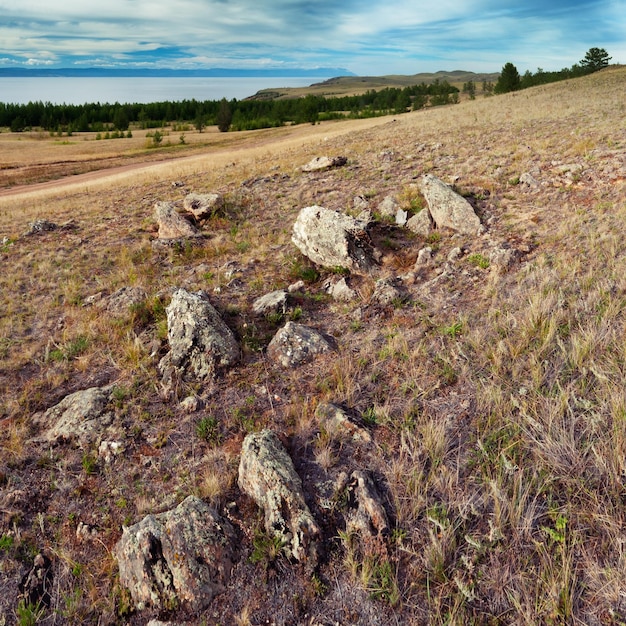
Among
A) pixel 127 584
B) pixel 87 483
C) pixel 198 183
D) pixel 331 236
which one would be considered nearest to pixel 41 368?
pixel 87 483

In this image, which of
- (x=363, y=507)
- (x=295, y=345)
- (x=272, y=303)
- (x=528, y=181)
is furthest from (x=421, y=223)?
(x=363, y=507)

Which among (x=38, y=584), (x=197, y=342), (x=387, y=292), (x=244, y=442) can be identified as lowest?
(x=38, y=584)

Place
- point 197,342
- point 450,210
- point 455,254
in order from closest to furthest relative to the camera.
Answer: point 197,342, point 455,254, point 450,210

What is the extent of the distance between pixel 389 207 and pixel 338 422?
25.2ft

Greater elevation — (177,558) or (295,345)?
(295,345)

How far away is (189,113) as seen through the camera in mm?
101562

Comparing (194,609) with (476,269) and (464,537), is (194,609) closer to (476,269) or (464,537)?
(464,537)

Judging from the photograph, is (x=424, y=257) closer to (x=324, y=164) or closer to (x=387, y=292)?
(x=387, y=292)

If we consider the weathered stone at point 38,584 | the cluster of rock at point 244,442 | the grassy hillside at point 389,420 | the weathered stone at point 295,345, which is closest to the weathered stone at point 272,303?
the cluster of rock at point 244,442

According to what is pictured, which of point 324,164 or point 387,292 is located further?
point 324,164

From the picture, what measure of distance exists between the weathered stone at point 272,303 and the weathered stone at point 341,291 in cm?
93

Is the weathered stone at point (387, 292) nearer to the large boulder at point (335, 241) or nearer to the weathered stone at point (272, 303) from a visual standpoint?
the large boulder at point (335, 241)

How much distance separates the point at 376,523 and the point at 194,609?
1670 mm

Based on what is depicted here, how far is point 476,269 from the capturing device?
25.6 ft
